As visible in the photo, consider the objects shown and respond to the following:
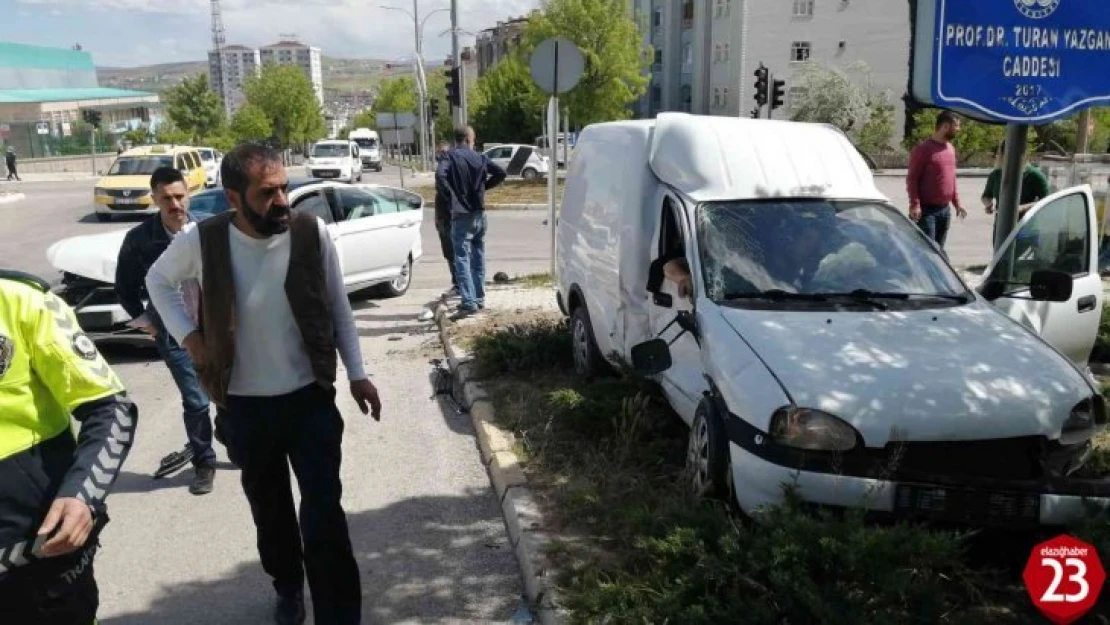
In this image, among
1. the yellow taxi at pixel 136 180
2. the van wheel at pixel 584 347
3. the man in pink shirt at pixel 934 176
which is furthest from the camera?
the yellow taxi at pixel 136 180

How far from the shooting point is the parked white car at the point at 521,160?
115ft

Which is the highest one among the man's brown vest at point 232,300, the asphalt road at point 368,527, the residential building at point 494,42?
the residential building at point 494,42

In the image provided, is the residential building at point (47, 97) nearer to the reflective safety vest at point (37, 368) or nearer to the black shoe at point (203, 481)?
the black shoe at point (203, 481)

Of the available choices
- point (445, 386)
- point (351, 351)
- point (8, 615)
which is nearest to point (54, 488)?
point (8, 615)

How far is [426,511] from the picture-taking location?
503 centimetres

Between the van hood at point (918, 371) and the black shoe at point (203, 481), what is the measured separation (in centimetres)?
313

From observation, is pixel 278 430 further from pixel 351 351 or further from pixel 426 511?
pixel 426 511

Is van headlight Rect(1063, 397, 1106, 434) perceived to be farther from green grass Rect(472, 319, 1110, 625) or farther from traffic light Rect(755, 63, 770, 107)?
traffic light Rect(755, 63, 770, 107)

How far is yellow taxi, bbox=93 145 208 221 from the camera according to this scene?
23.4 m

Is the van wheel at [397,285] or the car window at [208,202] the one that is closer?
the car window at [208,202]

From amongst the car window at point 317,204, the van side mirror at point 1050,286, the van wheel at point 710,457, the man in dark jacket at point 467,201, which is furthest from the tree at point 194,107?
the van side mirror at point 1050,286

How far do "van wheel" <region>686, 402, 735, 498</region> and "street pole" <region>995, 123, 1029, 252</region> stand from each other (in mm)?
2425

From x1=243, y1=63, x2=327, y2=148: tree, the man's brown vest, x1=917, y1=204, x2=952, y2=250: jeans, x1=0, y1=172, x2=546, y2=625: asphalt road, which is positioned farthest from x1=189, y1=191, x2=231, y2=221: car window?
x1=243, y1=63, x2=327, y2=148: tree

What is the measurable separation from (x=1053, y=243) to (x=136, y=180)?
76.6 ft
